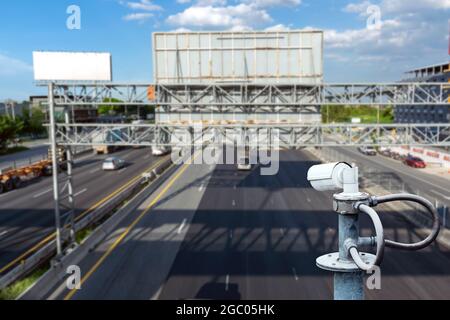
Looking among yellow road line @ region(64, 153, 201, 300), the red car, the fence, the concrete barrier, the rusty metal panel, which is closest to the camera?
the concrete barrier

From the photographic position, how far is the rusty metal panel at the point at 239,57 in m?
18.0

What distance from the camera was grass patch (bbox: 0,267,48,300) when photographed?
12.9 m

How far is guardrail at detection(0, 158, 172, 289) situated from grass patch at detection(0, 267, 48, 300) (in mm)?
227

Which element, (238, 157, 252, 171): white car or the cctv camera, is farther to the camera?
(238, 157, 252, 171): white car

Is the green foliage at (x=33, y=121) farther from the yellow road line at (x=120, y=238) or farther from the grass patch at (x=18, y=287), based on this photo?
the grass patch at (x=18, y=287)

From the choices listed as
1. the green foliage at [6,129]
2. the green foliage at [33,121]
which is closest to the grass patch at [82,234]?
the green foliage at [6,129]

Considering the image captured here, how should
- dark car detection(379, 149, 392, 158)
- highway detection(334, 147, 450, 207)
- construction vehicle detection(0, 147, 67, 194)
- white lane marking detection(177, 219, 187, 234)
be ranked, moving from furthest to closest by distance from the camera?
dark car detection(379, 149, 392, 158) → construction vehicle detection(0, 147, 67, 194) → highway detection(334, 147, 450, 207) → white lane marking detection(177, 219, 187, 234)

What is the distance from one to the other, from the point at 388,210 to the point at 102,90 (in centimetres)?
1881

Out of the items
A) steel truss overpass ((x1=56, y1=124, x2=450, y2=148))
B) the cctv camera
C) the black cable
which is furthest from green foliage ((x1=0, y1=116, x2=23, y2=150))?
the black cable

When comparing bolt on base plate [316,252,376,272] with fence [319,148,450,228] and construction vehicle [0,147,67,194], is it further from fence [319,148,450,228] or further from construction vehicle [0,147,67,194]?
construction vehicle [0,147,67,194]

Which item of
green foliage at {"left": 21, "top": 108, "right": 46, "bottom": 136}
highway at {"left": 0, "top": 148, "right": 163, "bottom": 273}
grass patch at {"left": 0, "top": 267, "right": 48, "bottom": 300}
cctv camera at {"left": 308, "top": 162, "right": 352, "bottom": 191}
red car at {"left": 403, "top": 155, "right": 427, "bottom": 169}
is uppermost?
green foliage at {"left": 21, "top": 108, "right": 46, "bottom": 136}

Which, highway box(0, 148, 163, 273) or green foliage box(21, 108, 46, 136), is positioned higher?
green foliage box(21, 108, 46, 136)

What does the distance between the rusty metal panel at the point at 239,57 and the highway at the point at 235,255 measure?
7.79m
